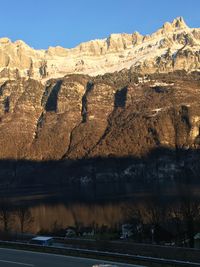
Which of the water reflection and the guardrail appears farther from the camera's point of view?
the water reflection

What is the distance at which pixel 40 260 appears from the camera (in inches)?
1286

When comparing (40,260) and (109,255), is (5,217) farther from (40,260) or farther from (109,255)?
(109,255)

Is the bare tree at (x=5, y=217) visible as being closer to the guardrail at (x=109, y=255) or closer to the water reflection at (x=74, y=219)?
the water reflection at (x=74, y=219)

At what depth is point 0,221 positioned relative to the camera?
328ft

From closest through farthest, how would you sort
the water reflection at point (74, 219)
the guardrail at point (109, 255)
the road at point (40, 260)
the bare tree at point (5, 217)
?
1. the guardrail at point (109, 255)
2. the road at point (40, 260)
3. the bare tree at point (5, 217)
4. the water reflection at point (74, 219)

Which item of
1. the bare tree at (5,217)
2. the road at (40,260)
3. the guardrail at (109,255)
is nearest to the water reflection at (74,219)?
the bare tree at (5,217)

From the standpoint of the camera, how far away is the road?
30.7 m

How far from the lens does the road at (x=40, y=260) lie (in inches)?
1210

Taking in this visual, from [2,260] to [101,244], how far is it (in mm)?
11517

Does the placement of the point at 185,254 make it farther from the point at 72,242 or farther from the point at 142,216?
the point at 142,216

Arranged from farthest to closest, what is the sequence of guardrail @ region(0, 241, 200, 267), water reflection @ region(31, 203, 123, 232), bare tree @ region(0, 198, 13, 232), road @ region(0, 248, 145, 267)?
water reflection @ region(31, 203, 123, 232), bare tree @ region(0, 198, 13, 232), road @ region(0, 248, 145, 267), guardrail @ region(0, 241, 200, 267)

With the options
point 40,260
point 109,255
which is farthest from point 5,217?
point 109,255

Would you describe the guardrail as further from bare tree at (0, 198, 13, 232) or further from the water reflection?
the water reflection

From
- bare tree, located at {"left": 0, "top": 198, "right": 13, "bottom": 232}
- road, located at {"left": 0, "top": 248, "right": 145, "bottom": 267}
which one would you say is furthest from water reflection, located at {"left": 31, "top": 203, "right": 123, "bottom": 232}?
road, located at {"left": 0, "top": 248, "right": 145, "bottom": 267}
